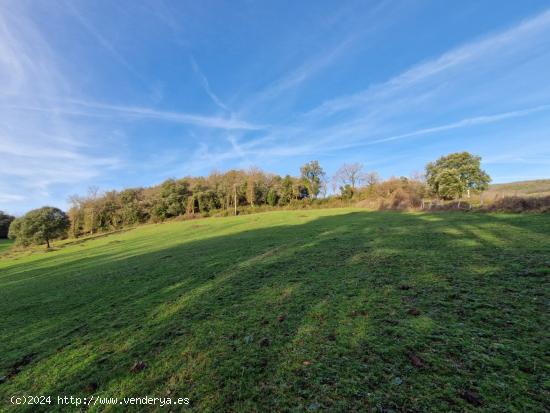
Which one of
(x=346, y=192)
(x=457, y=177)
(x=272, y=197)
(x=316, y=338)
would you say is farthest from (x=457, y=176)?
(x=316, y=338)

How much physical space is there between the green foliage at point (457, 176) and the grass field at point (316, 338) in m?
36.4

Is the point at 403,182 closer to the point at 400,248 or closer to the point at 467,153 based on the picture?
the point at 467,153

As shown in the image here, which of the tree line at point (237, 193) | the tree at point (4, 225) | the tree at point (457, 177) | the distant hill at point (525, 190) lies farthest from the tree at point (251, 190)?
the tree at point (4, 225)

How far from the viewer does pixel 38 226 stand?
33.2 m

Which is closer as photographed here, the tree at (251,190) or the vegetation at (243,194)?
the vegetation at (243,194)

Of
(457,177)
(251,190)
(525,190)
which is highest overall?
(251,190)

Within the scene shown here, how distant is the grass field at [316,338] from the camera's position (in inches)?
81.5

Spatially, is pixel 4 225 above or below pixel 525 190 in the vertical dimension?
above

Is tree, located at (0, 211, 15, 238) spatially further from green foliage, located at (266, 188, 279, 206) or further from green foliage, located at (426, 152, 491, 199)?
green foliage, located at (426, 152, 491, 199)

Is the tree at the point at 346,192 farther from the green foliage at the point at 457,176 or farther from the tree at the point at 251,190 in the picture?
the tree at the point at 251,190

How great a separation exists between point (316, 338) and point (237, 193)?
49084mm

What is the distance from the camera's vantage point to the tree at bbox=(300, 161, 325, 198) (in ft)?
168

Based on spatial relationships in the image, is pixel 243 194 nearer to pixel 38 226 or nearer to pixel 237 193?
pixel 237 193

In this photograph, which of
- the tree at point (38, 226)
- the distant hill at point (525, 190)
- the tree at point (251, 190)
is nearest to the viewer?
the distant hill at point (525, 190)
